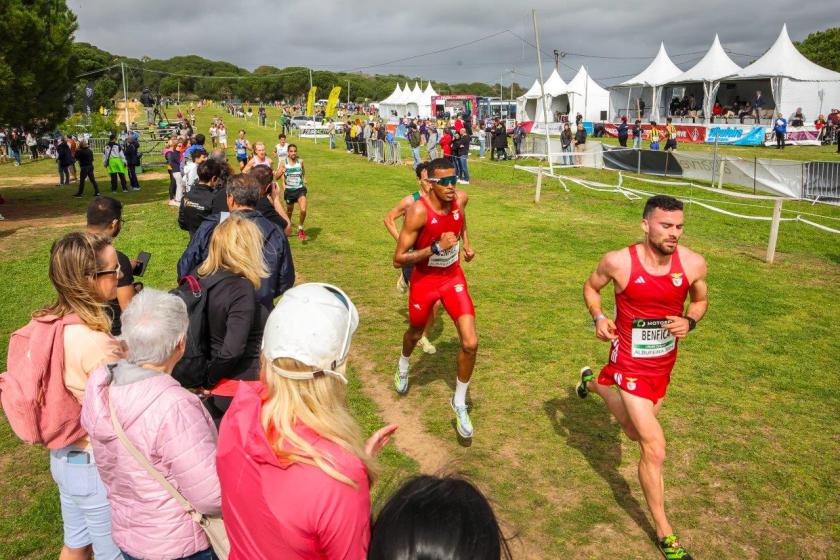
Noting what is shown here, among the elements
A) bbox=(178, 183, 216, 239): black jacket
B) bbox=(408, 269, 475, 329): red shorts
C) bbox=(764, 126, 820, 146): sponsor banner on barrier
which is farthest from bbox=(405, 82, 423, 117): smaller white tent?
bbox=(408, 269, 475, 329): red shorts

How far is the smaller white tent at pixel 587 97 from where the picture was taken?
44.4m

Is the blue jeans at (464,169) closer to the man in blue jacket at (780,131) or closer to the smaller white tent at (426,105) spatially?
the man in blue jacket at (780,131)

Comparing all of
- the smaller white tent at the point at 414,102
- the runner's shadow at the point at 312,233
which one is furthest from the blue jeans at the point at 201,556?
the smaller white tent at the point at 414,102

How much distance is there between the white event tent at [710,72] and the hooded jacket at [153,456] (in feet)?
131

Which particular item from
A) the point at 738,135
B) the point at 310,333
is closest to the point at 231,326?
the point at 310,333

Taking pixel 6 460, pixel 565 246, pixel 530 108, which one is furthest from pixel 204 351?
pixel 530 108

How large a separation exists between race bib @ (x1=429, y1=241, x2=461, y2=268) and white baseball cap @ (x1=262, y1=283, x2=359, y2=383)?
135 inches

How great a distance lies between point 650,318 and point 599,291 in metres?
0.43

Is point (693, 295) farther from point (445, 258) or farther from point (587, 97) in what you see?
point (587, 97)

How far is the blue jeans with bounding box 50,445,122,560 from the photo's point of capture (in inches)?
109

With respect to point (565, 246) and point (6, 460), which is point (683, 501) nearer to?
point (6, 460)

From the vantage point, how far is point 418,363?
6754 millimetres

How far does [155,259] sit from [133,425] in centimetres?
1002

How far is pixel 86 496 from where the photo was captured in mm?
2773
